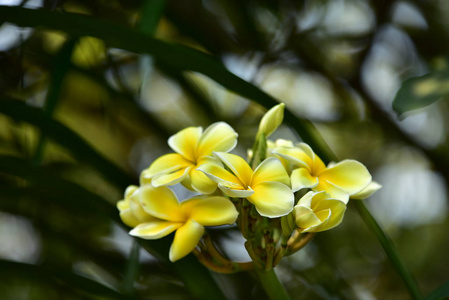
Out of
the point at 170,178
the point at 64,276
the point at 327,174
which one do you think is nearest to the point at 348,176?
the point at 327,174

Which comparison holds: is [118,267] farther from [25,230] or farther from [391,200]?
[391,200]

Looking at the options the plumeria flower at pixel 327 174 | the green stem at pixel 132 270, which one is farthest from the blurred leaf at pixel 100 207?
the plumeria flower at pixel 327 174

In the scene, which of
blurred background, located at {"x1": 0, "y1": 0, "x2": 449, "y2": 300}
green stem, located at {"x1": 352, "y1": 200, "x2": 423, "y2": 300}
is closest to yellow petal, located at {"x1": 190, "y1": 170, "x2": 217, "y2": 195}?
green stem, located at {"x1": 352, "y1": 200, "x2": 423, "y2": 300}

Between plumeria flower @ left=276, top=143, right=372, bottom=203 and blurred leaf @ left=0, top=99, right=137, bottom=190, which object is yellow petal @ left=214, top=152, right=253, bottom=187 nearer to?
plumeria flower @ left=276, top=143, right=372, bottom=203

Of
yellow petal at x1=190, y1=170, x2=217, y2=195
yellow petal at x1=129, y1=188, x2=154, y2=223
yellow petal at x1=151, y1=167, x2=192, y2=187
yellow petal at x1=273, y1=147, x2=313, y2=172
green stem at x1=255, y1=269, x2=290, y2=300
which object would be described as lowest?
green stem at x1=255, y1=269, x2=290, y2=300

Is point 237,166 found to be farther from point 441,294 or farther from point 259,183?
point 441,294

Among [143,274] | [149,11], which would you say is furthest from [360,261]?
[149,11]
